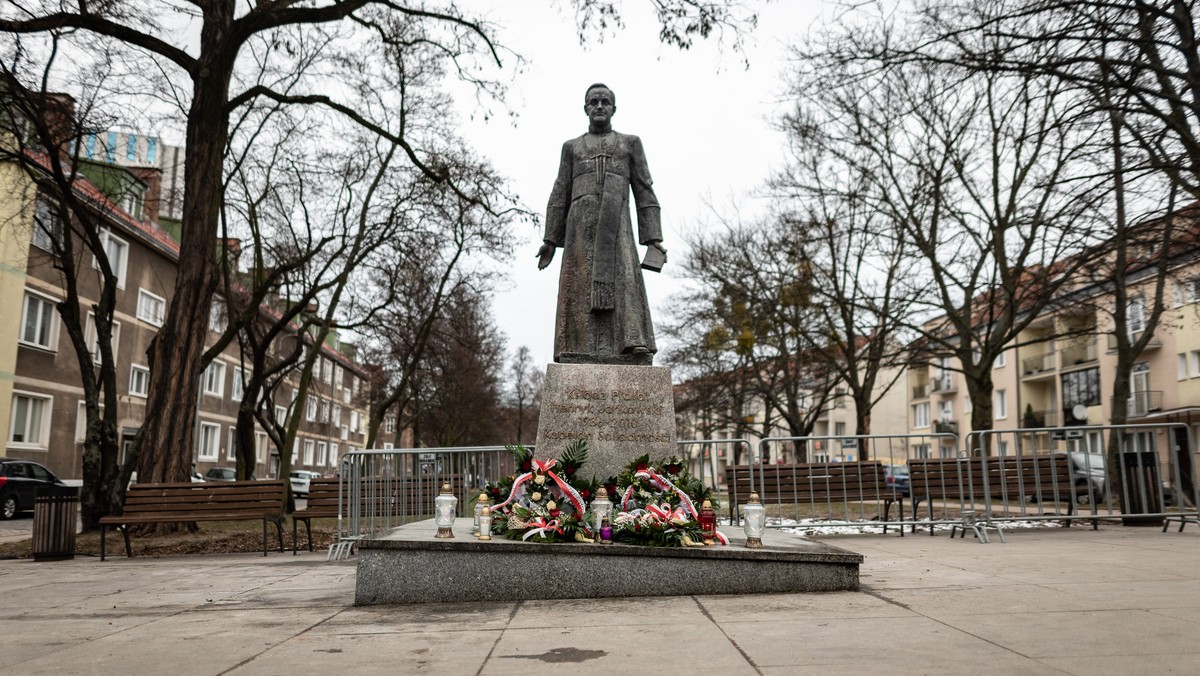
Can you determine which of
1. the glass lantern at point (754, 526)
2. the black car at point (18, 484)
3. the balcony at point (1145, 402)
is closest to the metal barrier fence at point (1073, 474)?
the glass lantern at point (754, 526)

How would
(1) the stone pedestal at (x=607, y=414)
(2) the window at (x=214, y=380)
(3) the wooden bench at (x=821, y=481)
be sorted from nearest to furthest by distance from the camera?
1. (1) the stone pedestal at (x=607, y=414)
2. (3) the wooden bench at (x=821, y=481)
3. (2) the window at (x=214, y=380)

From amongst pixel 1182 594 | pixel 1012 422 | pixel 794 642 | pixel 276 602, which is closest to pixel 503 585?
pixel 276 602

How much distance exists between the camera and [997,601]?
19.0 ft

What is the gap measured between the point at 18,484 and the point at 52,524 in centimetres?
1349

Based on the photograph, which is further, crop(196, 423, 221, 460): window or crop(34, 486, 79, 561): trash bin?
crop(196, 423, 221, 460): window

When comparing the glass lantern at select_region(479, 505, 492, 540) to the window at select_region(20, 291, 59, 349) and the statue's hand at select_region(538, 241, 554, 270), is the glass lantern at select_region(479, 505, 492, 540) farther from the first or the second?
the window at select_region(20, 291, 59, 349)

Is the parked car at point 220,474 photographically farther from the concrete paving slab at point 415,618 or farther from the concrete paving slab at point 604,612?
the concrete paving slab at point 604,612

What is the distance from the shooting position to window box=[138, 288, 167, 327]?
36812 mm

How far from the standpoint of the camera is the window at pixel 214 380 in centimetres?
4589

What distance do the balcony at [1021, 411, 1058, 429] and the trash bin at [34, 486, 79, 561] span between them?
160 feet

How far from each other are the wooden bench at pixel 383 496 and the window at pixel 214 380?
3630cm

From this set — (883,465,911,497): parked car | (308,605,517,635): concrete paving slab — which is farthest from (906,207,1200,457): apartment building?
(308,605,517,635): concrete paving slab

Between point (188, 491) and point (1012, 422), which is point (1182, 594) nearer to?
point (188, 491)

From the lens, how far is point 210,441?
4675 cm
